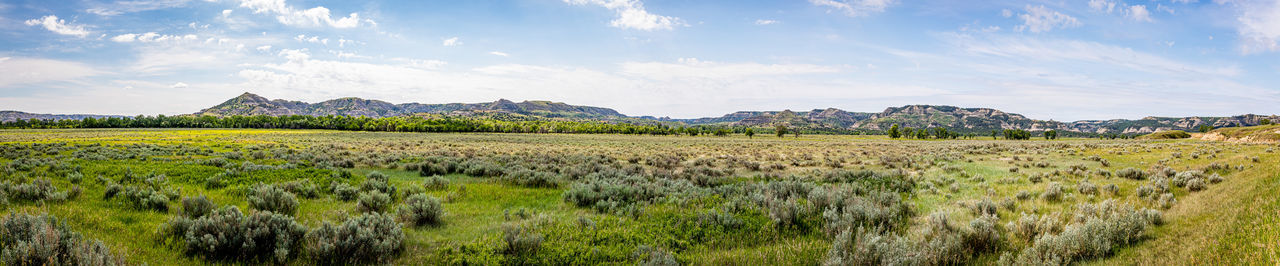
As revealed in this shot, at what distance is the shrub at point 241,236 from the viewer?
17.0 ft

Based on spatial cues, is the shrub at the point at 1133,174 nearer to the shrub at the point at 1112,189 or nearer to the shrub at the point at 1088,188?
the shrub at the point at 1112,189

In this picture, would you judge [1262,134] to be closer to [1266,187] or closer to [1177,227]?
[1266,187]

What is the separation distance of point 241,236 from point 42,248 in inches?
57.8

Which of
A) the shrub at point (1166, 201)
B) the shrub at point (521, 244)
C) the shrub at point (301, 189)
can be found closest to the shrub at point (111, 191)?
the shrub at point (301, 189)

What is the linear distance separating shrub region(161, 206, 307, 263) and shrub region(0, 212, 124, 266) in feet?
2.46

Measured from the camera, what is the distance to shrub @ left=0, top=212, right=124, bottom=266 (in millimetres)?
3906

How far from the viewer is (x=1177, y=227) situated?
645 cm

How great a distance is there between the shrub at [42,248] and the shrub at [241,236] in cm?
75

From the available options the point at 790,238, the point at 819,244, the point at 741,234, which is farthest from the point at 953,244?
the point at 741,234

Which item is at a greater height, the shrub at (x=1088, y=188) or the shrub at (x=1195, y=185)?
the shrub at (x=1195, y=185)

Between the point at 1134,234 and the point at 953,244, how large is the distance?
Result: 9.21ft

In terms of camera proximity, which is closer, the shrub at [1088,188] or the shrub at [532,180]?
the shrub at [1088,188]

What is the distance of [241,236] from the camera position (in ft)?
17.6

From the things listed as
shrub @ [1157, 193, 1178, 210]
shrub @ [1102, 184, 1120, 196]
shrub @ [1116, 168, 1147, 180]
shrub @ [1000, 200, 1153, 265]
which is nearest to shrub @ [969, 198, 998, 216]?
shrub @ [1000, 200, 1153, 265]
